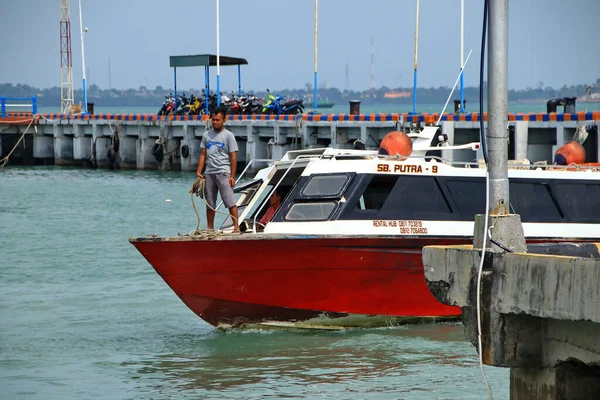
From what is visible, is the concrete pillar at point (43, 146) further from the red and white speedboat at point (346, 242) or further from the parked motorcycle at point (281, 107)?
the red and white speedboat at point (346, 242)

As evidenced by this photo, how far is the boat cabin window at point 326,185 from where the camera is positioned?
12570mm

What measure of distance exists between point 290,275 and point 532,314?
18.0 ft

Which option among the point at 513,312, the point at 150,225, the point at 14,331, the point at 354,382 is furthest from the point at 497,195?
the point at 150,225

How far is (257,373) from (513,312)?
4.62m

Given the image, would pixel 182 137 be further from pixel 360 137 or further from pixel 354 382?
pixel 354 382

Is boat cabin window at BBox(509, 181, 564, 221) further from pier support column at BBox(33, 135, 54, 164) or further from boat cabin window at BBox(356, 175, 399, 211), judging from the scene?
pier support column at BBox(33, 135, 54, 164)

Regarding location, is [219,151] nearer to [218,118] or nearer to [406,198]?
[218,118]

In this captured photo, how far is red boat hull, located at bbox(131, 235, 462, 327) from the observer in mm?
12109

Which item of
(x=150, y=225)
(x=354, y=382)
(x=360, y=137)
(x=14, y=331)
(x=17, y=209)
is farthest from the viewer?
(x=360, y=137)

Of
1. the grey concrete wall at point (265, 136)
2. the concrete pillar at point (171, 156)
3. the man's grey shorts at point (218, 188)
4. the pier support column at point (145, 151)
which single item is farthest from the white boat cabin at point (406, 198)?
the pier support column at point (145, 151)

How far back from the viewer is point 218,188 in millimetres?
12891

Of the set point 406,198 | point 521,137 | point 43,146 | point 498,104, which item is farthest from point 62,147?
point 498,104

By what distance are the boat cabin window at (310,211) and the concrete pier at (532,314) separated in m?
4.73

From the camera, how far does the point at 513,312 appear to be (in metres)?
7.22
